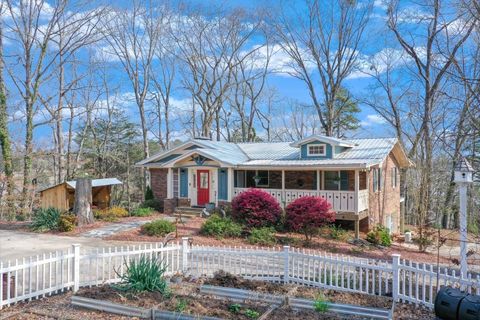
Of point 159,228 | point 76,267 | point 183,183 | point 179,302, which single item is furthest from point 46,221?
point 179,302

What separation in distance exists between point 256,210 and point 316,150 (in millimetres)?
5297

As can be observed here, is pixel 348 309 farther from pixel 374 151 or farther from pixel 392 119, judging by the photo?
pixel 392 119

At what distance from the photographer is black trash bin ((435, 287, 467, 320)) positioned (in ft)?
17.1

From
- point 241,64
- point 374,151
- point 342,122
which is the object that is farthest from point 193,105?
point 374,151

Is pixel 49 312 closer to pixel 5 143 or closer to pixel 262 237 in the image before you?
pixel 262 237

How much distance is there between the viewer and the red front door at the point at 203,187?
2020 cm

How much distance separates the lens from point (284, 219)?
51.5 ft

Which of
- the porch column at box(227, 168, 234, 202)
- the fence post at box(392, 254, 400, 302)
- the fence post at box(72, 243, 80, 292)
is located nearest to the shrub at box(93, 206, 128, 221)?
the porch column at box(227, 168, 234, 202)

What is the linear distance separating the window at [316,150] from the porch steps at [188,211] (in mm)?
6467

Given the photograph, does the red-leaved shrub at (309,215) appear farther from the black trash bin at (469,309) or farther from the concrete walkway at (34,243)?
the black trash bin at (469,309)

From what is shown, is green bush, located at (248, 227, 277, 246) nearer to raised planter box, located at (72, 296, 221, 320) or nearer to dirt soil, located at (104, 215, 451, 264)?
dirt soil, located at (104, 215, 451, 264)

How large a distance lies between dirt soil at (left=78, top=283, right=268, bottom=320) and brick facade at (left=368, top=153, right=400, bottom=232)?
13.3 metres

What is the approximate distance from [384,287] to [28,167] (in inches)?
803

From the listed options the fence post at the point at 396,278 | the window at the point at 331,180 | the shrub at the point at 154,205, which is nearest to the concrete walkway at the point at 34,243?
the shrub at the point at 154,205
